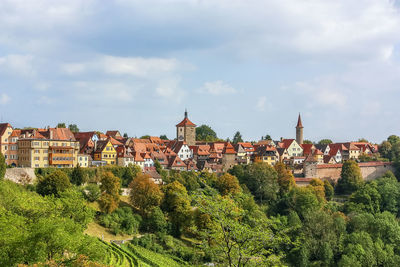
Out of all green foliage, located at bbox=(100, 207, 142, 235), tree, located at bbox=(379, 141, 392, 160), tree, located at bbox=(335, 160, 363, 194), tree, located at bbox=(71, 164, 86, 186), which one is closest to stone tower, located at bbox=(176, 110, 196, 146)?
tree, located at bbox=(335, 160, 363, 194)

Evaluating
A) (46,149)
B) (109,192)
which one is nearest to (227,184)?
(109,192)

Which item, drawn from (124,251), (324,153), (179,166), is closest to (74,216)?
(124,251)

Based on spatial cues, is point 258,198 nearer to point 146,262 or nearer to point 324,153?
point 146,262

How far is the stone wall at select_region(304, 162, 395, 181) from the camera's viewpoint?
69875 millimetres

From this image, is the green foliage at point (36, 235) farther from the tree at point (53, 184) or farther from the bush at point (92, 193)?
the bush at point (92, 193)

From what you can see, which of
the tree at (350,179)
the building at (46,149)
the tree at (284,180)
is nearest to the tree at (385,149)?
the tree at (350,179)

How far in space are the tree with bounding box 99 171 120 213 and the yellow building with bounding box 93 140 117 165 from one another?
10.8 m

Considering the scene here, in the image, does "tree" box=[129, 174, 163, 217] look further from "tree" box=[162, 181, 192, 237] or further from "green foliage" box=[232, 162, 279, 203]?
"green foliage" box=[232, 162, 279, 203]

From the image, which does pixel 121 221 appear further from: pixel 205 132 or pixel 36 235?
pixel 205 132

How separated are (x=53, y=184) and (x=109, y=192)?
6.14 meters

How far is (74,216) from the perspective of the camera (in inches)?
1404

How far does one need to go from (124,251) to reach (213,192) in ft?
79.2

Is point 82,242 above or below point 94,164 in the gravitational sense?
below

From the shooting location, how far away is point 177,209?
155 feet
